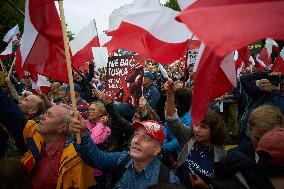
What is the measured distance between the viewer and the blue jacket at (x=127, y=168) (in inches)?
111

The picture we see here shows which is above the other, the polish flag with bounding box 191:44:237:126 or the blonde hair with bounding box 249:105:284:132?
the polish flag with bounding box 191:44:237:126

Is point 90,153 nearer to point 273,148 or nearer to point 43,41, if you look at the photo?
point 43,41

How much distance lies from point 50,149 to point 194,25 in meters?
2.20

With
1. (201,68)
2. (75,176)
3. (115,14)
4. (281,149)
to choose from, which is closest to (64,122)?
(75,176)

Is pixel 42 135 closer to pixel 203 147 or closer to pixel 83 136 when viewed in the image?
pixel 83 136

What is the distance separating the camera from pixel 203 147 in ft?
11.1

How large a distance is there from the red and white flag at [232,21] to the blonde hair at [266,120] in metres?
1.36

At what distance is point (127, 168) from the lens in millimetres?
2998

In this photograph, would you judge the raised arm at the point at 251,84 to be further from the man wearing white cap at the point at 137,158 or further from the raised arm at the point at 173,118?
the man wearing white cap at the point at 137,158

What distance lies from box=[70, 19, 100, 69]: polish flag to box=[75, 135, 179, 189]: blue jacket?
3.33 meters

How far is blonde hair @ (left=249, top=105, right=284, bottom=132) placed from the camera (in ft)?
9.65

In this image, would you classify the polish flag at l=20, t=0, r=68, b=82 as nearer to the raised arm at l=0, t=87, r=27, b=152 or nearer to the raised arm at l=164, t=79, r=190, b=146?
the raised arm at l=0, t=87, r=27, b=152

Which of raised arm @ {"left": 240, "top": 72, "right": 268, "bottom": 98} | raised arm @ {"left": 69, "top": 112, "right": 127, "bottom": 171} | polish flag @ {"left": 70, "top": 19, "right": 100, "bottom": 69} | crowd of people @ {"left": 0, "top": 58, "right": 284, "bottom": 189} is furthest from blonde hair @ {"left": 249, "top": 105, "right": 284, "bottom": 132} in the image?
polish flag @ {"left": 70, "top": 19, "right": 100, "bottom": 69}

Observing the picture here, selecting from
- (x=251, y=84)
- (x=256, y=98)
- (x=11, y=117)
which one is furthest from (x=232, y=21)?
(x=251, y=84)
